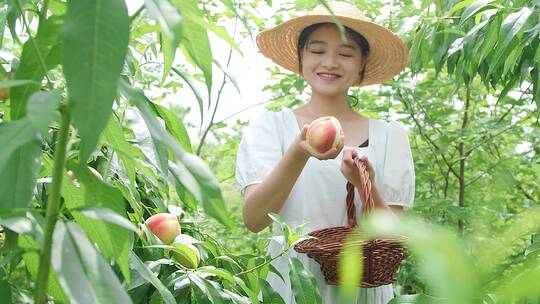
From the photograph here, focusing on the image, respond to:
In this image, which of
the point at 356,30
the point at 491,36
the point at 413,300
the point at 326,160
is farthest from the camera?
the point at 356,30

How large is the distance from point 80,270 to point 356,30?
4.81 feet

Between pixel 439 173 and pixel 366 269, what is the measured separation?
2250 mm

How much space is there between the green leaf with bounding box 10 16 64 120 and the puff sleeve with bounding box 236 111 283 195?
1115mm

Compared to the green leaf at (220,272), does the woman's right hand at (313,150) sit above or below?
above

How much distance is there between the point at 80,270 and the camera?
17.5 inches

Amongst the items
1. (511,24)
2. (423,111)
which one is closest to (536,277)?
(511,24)

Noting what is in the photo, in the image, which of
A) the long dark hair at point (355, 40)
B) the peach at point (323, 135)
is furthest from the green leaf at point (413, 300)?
the long dark hair at point (355, 40)

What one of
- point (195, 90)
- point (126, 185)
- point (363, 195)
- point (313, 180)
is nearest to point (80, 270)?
point (195, 90)

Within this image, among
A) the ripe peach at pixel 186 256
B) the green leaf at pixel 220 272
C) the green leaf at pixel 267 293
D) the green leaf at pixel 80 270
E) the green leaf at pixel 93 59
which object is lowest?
the green leaf at pixel 267 293

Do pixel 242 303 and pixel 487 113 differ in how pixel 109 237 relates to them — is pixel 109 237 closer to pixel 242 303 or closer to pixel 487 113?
pixel 242 303

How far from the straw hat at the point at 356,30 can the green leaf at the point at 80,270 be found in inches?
51.9

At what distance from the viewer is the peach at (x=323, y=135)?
140 cm

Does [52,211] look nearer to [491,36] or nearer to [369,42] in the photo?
[491,36]

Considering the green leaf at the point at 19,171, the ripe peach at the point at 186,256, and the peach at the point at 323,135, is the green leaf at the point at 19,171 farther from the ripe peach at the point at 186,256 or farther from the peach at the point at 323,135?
the peach at the point at 323,135
